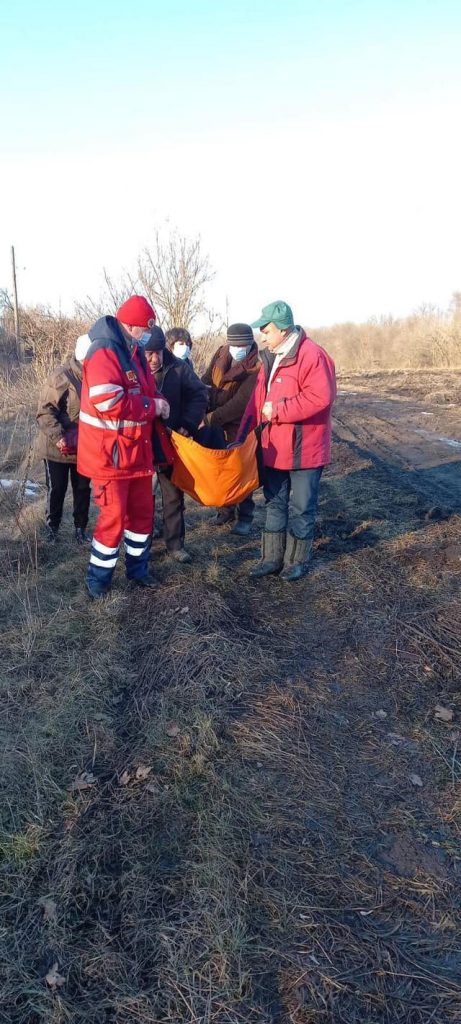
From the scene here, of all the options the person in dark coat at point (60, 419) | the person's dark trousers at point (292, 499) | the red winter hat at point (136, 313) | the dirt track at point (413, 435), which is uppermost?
the red winter hat at point (136, 313)

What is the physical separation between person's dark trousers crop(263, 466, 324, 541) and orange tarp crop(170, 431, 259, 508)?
0.61 ft

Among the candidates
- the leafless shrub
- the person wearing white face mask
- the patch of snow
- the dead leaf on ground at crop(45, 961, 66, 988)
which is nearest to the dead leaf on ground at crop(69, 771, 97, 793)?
the dead leaf on ground at crop(45, 961, 66, 988)

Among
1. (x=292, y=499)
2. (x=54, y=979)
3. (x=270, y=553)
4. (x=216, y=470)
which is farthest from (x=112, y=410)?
(x=54, y=979)

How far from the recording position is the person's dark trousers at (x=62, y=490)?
5.89 m

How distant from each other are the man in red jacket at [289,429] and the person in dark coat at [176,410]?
24.9 inches

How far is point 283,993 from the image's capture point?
2.09 meters

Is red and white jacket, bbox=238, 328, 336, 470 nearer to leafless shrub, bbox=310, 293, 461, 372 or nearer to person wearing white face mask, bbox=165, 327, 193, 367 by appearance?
person wearing white face mask, bbox=165, 327, 193, 367

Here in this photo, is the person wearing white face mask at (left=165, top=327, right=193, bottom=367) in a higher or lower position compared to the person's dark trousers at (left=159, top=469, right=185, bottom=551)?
higher

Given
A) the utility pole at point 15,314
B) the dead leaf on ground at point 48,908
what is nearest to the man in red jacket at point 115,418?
the dead leaf on ground at point 48,908

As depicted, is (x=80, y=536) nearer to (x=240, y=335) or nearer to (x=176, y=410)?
(x=176, y=410)

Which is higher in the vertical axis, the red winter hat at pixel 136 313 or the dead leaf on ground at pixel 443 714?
the red winter hat at pixel 136 313

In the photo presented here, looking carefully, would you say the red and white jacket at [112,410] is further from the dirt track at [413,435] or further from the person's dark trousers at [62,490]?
the dirt track at [413,435]

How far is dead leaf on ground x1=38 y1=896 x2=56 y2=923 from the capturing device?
7.69 ft

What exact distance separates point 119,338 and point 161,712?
2426 millimetres
